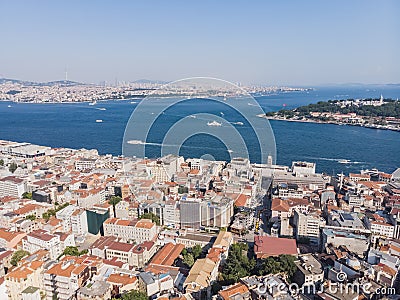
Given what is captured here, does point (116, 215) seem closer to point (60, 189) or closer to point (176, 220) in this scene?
point (176, 220)

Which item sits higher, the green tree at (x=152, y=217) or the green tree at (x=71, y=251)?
the green tree at (x=152, y=217)

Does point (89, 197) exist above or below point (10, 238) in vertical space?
above

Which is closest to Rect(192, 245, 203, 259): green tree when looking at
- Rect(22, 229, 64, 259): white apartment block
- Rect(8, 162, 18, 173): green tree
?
Rect(22, 229, 64, 259): white apartment block

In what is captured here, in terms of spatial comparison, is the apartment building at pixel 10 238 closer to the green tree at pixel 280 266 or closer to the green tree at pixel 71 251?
the green tree at pixel 71 251


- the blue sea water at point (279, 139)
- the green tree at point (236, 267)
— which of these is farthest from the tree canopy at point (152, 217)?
the blue sea water at point (279, 139)

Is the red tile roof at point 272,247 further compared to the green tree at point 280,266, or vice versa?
the red tile roof at point 272,247

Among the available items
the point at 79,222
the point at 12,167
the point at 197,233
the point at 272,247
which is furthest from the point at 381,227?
the point at 12,167

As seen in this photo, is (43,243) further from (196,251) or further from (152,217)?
(196,251)
